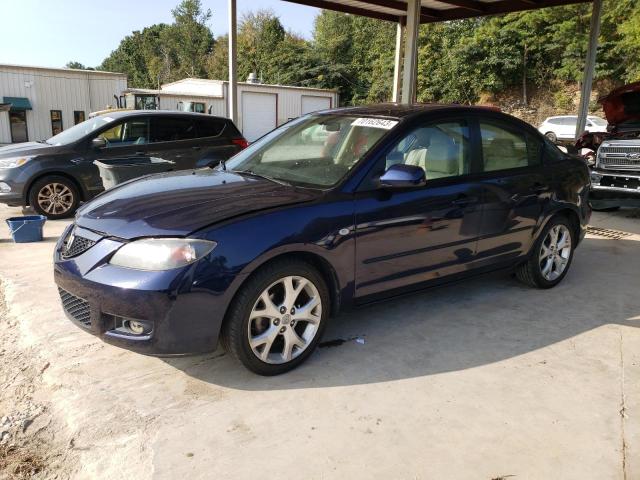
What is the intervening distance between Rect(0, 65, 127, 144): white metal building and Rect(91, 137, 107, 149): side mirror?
19.1m

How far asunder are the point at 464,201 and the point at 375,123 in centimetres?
89

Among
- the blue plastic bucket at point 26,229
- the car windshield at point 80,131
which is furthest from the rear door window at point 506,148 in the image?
the car windshield at point 80,131

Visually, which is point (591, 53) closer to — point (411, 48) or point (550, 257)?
point (411, 48)

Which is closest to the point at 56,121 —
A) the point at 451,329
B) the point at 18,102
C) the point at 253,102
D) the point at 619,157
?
the point at 18,102

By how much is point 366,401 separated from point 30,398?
1.88m

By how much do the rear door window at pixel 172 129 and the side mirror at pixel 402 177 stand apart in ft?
18.6

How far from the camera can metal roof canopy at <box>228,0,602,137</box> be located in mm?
10242

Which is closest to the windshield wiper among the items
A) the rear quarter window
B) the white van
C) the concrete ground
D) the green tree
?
the concrete ground

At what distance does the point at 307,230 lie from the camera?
123 inches

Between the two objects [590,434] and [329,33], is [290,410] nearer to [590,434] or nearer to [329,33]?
[590,434]

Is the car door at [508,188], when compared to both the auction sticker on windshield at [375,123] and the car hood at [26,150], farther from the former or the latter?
the car hood at [26,150]

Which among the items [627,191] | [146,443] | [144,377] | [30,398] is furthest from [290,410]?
[627,191]

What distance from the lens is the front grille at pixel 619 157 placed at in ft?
25.4

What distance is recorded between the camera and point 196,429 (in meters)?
2.70
